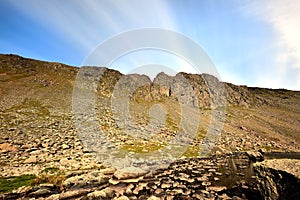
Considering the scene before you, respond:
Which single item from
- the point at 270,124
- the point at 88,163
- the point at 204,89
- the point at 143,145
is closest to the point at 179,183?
the point at 88,163

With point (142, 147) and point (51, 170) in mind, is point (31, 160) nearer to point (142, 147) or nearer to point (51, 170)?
point (51, 170)

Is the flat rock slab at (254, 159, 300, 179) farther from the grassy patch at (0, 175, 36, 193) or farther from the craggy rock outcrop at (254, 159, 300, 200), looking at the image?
the grassy patch at (0, 175, 36, 193)

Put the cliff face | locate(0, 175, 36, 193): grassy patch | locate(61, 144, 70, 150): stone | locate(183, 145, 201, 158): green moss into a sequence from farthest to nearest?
the cliff face, locate(183, 145, 201, 158): green moss, locate(61, 144, 70, 150): stone, locate(0, 175, 36, 193): grassy patch

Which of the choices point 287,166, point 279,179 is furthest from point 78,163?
point 287,166

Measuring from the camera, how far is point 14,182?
2069cm

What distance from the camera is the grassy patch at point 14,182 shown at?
1950 centimetres

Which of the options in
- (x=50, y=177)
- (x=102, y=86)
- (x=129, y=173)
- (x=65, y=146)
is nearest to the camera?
(x=50, y=177)

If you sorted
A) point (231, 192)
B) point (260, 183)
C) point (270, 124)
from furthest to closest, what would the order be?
point (270, 124) → point (231, 192) → point (260, 183)

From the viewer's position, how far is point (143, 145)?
40.5 metres

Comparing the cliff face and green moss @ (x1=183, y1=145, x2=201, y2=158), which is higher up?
the cliff face

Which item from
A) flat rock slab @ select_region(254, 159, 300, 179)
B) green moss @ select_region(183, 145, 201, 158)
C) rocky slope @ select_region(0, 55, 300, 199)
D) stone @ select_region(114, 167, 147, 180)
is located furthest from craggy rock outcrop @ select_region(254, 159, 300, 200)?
green moss @ select_region(183, 145, 201, 158)

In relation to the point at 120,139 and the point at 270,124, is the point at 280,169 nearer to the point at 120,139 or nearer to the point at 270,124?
the point at 120,139

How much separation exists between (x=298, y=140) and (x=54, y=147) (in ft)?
331

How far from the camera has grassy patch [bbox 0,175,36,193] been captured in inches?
768
